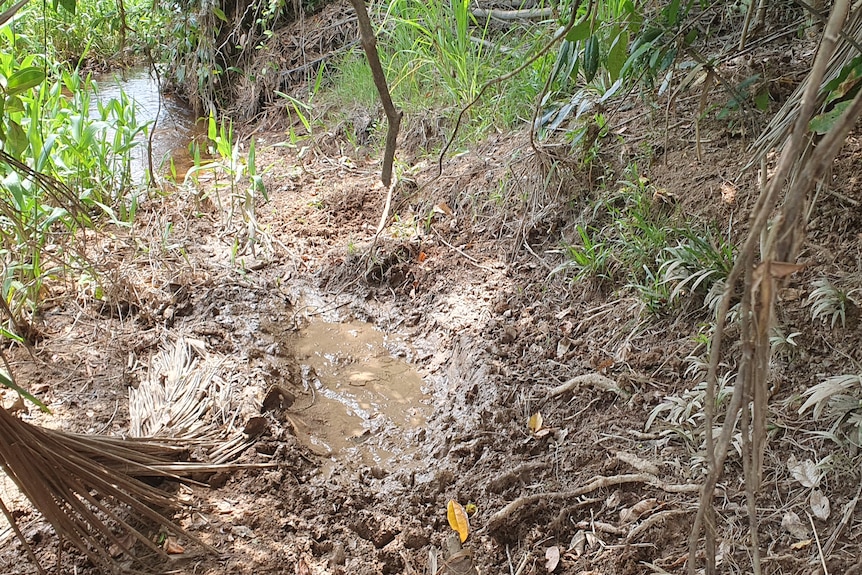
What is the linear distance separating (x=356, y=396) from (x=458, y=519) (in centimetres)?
68

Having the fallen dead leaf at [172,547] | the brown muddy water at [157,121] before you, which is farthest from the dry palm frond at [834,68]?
the brown muddy water at [157,121]

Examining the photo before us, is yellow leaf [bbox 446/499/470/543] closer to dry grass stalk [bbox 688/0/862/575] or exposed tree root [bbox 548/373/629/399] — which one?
exposed tree root [bbox 548/373/629/399]

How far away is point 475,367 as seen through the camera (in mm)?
2188

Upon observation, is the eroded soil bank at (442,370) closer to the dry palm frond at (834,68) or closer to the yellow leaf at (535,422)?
the yellow leaf at (535,422)

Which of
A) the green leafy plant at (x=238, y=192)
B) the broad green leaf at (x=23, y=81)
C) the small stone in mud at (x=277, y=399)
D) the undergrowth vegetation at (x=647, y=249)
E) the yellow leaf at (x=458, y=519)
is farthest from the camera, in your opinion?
the green leafy plant at (x=238, y=192)

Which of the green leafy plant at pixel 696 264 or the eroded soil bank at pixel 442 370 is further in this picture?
the green leafy plant at pixel 696 264

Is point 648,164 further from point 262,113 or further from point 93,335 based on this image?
Result: point 262,113

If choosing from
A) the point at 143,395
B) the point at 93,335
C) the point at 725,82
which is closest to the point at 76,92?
the point at 93,335

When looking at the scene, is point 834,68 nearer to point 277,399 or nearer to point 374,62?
point 374,62

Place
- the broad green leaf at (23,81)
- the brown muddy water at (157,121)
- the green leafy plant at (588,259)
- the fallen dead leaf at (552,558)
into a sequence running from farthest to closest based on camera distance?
the brown muddy water at (157,121), the green leafy plant at (588,259), the fallen dead leaf at (552,558), the broad green leaf at (23,81)

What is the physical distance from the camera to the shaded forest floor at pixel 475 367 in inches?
61.2

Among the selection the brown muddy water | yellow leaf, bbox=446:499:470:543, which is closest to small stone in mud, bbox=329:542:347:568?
yellow leaf, bbox=446:499:470:543

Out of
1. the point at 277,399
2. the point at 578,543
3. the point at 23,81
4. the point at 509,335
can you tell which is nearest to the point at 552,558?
the point at 578,543

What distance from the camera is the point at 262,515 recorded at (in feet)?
5.48
